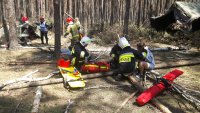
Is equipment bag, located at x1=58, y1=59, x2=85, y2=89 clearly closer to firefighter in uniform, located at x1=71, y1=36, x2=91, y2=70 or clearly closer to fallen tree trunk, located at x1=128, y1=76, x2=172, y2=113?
firefighter in uniform, located at x1=71, y1=36, x2=91, y2=70

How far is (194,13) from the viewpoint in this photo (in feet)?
44.1

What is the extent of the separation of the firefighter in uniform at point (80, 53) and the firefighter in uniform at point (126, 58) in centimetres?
123

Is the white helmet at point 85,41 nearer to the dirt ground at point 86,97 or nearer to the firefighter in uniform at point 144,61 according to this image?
the dirt ground at point 86,97

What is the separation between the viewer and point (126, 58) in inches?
336

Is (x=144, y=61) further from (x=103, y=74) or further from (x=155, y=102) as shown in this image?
(x=155, y=102)

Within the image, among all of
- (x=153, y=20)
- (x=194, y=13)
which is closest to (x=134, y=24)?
(x=153, y=20)

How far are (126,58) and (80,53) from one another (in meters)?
1.53

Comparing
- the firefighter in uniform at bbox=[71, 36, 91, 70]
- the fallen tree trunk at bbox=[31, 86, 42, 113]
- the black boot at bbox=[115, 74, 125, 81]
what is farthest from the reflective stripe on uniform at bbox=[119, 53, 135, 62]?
the fallen tree trunk at bbox=[31, 86, 42, 113]

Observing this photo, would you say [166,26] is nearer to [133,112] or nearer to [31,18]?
[31,18]

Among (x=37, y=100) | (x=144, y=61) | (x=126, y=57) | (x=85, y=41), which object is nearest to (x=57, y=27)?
(x=85, y=41)

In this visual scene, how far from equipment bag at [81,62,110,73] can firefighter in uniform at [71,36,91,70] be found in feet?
1.35

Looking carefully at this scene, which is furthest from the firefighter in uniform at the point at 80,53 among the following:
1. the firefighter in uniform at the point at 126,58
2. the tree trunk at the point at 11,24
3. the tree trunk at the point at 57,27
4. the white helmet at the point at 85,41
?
the tree trunk at the point at 11,24

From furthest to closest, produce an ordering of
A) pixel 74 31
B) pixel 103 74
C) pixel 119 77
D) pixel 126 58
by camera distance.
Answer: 1. pixel 74 31
2. pixel 103 74
3. pixel 119 77
4. pixel 126 58

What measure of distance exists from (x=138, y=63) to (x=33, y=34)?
29.6 ft
